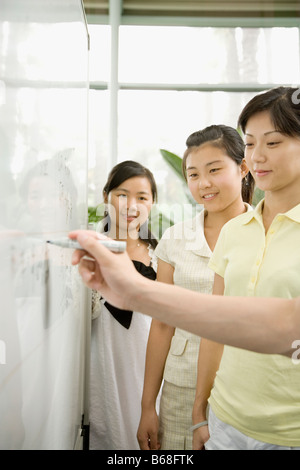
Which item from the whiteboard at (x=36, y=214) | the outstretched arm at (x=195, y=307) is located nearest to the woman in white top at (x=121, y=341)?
the whiteboard at (x=36, y=214)

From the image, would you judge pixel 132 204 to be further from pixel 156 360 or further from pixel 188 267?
pixel 156 360

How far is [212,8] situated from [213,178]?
2251mm

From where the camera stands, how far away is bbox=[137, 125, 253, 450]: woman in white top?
1.03 metres

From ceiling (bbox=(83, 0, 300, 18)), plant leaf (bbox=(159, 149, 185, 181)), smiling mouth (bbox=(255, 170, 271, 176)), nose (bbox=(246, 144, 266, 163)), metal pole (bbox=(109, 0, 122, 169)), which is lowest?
smiling mouth (bbox=(255, 170, 271, 176))

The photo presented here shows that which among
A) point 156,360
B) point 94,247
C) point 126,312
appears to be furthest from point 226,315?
point 126,312

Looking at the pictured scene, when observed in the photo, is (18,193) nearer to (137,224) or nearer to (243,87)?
(137,224)

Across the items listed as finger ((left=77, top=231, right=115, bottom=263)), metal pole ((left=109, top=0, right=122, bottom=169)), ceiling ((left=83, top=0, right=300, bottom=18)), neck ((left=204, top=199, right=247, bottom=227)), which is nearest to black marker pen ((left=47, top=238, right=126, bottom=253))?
finger ((left=77, top=231, right=115, bottom=263))

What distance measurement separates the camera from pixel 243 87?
2830 millimetres

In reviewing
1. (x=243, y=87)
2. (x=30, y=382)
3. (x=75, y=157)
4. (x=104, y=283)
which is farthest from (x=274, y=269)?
(x=243, y=87)

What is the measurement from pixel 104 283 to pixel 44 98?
31cm

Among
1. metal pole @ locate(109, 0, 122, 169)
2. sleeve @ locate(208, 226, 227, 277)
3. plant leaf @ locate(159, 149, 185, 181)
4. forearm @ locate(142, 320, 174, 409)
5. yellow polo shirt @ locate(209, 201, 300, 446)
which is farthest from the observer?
metal pole @ locate(109, 0, 122, 169)

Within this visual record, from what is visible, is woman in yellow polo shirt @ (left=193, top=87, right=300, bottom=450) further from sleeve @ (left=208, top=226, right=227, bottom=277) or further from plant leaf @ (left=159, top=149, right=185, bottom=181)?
plant leaf @ (left=159, top=149, right=185, bottom=181)

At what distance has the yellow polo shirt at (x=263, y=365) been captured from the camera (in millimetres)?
667

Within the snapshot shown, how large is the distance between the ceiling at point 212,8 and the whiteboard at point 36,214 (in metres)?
2.04
